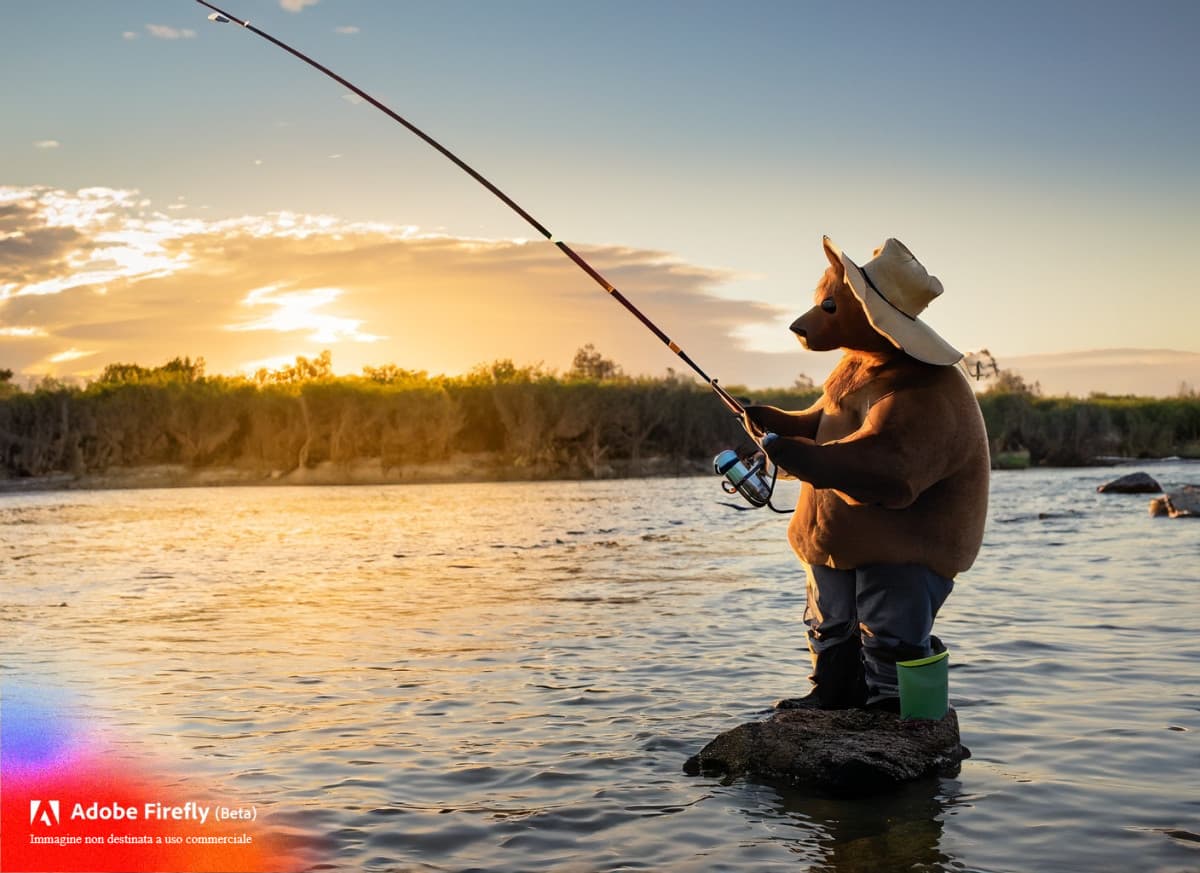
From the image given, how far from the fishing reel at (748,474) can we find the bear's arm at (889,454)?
296 mm

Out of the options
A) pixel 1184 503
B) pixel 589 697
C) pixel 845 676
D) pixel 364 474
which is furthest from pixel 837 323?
pixel 364 474

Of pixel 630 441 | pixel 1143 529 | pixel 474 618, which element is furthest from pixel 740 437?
pixel 474 618

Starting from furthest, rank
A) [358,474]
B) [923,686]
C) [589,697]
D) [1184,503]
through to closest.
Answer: [358,474]
[1184,503]
[589,697]
[923,686]

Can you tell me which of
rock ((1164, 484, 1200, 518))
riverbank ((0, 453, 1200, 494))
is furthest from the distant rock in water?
riverbank ((0, 453, 1200, 494))

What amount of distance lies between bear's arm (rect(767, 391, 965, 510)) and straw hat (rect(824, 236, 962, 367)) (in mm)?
195

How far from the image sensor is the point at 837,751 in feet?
16.4

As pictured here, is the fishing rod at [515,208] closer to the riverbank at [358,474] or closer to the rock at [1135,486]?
the rock at [1135,486]

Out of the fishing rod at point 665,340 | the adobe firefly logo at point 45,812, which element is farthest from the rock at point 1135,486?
the adobe firefly logo at point 45,812

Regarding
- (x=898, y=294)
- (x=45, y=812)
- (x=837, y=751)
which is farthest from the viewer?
(x=898, y=294)

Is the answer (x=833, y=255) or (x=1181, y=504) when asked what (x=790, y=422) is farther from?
(x=1181, y=504)

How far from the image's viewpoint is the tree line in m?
49.2

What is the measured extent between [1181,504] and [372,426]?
113ft

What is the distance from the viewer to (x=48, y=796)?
5023 millimetres

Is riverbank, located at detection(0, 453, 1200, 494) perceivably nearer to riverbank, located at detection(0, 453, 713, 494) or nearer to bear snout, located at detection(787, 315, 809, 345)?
riverbank, located at detection(0, 453, 713, 494)
